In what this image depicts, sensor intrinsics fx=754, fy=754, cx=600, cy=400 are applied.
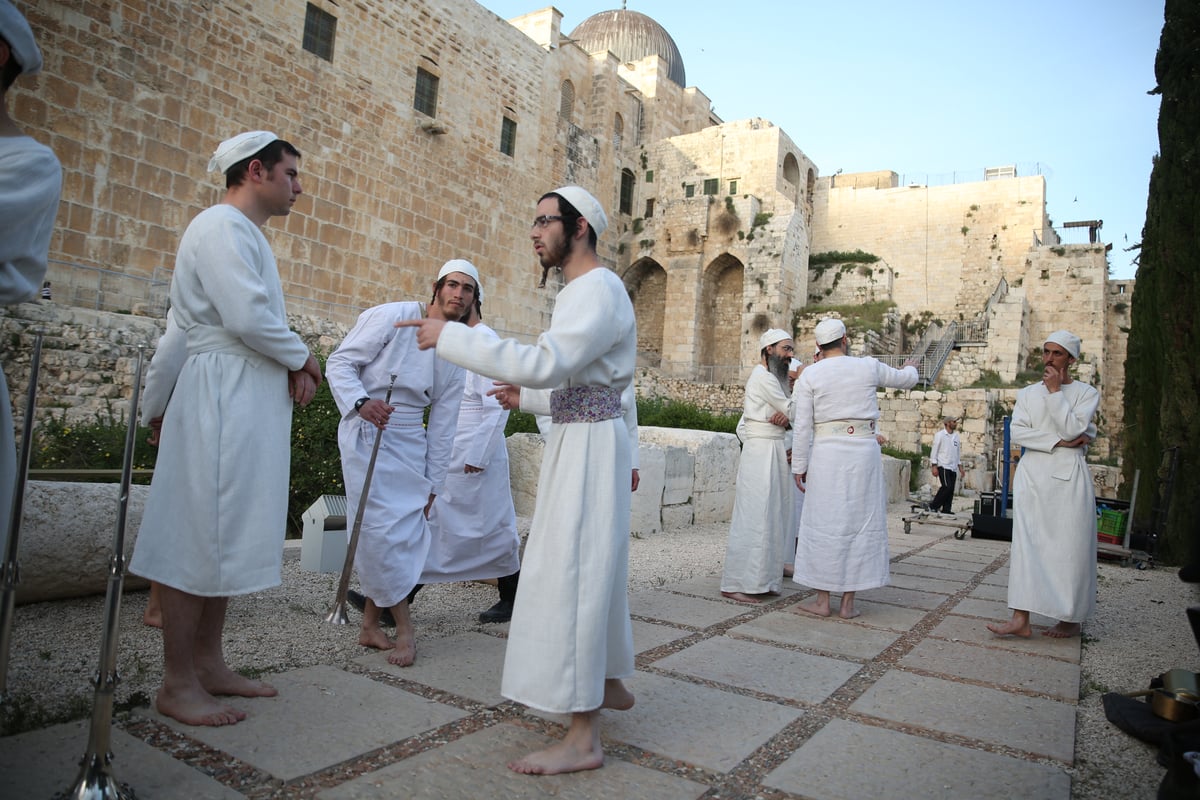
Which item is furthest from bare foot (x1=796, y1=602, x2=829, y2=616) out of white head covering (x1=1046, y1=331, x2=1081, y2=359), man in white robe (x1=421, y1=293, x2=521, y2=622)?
white head covering (x1=1046, y1=331, x2=1081, y2=359)

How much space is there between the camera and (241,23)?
13.7 metres

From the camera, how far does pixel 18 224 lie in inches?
64.6

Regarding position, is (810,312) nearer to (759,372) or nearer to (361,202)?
(361,202)

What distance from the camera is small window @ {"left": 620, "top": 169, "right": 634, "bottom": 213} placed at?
2836cm

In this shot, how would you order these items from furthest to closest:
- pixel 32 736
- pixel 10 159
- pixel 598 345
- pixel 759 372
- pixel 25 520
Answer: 1. pixel 759 372
2. pixel 25 520
3. pixel 598 345
4. pixel 32 736
5. pixel 10 159

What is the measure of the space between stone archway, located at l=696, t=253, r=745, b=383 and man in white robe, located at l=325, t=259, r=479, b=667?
24.9 meters

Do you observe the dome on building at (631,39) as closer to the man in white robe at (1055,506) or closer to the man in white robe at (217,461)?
the man in white robe at (1055,506)

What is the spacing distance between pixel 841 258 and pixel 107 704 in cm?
3334

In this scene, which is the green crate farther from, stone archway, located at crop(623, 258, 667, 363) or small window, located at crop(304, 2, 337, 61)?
stone archway, located at crop(623, 258, 667, 363)

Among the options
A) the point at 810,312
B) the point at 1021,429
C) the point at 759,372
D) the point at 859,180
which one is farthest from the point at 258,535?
the point at 859,180

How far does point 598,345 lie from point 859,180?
38.1 meters

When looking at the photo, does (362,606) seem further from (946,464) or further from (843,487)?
(946,464)

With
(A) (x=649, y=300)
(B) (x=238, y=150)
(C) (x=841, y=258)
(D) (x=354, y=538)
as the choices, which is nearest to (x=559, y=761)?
(D) (x=354, y=538)

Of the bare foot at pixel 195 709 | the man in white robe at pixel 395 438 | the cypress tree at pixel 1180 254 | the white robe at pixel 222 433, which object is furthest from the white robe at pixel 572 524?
the cypress tree at pixel 1180 254
